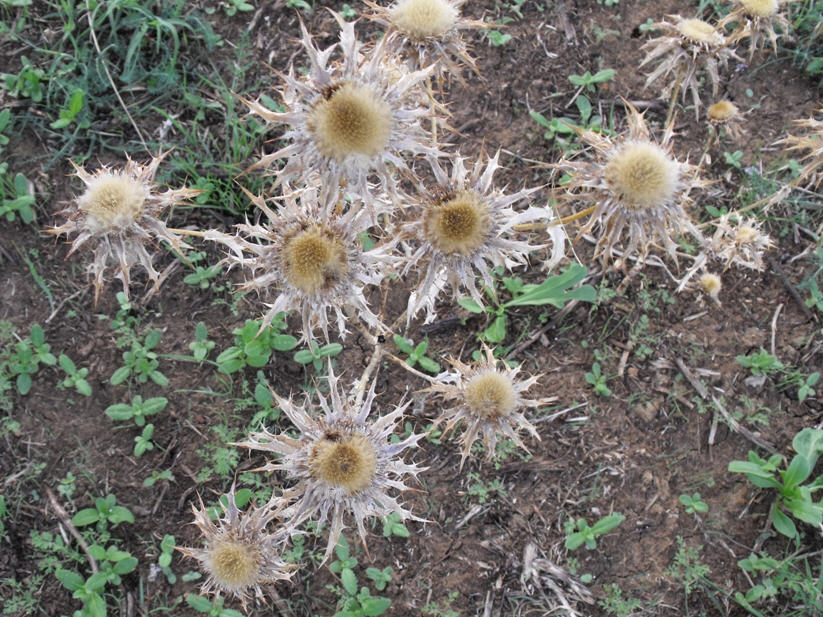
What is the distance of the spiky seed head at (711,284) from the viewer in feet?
13.5

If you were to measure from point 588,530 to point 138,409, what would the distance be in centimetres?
283

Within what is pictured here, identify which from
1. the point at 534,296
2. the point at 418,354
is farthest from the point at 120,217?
the point at 534,296

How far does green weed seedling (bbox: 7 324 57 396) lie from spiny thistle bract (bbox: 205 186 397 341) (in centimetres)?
184

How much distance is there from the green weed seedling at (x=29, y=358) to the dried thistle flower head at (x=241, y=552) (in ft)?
5.86

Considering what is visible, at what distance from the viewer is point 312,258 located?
2803 millimetres

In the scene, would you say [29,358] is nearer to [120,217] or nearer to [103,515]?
[103,515]

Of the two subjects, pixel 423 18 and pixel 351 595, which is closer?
pixel 423 18

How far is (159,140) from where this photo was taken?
4.50 metres

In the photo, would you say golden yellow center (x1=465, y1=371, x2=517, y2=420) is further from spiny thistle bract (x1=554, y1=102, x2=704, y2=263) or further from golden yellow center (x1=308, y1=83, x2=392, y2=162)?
golden yellow center (x1=308, y1=83, x2=392, y2=162)

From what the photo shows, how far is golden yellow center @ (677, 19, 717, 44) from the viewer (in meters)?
3.74

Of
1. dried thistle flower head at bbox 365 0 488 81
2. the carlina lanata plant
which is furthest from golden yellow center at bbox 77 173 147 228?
dried thistle flower head at bbox 365 0 488 81

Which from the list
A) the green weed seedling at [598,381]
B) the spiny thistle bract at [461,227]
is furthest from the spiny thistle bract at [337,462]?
the green weed seedling at [598,381]

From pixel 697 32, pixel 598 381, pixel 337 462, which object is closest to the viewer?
pixel 337 462

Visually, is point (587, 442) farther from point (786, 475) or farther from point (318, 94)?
point (318, 94)
